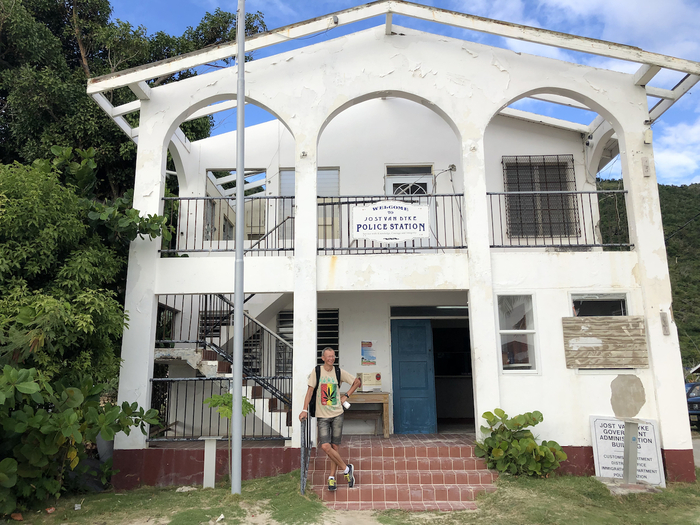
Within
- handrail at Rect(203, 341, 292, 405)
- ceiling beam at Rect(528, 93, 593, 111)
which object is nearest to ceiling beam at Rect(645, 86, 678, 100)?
ceiling beam at Rect(528, 93, 593, 111)

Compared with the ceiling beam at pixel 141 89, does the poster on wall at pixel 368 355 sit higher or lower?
lower

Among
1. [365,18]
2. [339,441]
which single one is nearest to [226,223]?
[365,18]

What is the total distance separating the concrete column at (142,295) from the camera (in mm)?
8141

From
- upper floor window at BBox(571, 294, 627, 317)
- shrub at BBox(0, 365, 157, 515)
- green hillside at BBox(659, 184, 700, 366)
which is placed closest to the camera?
shrub at BBox(0, 365, 157, 515)

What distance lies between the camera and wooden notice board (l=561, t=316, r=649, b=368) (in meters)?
8.02

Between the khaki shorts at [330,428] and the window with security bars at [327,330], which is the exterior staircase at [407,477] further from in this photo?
the window with security bars at [327,330]

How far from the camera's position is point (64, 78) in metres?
12.9

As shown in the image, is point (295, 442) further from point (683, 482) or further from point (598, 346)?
point (683, 482)

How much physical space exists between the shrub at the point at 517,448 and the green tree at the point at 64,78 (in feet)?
32.9

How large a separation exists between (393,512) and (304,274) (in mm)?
3597

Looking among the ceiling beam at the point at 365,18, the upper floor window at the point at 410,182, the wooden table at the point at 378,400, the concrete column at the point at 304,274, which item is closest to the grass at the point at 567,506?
the concrete column at the point at 304,274

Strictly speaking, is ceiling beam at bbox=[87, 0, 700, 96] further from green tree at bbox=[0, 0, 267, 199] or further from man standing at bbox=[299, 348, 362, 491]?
man standing at bbox=[299, 348, 362, 491]

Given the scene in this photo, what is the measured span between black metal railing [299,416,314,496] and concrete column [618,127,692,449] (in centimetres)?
499

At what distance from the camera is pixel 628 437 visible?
7.27 metres
